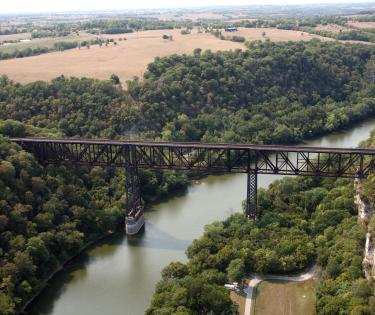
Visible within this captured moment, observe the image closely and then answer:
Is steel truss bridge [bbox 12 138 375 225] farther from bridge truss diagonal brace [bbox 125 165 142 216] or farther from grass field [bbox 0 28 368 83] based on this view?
grass field [bbox 0 28 368 83]

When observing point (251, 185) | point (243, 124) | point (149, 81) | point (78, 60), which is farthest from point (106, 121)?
point (78, 60)

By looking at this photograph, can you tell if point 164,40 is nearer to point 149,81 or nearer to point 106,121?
point 149,81

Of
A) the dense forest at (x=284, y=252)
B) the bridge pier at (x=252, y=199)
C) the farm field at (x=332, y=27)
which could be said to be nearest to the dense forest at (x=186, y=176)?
the dense forest at (x=284, y=252)

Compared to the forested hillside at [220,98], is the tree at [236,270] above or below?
below

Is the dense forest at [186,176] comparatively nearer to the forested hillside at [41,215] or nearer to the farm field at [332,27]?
the forested hillside at [41,215]

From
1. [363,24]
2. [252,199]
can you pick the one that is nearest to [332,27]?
[363,24]

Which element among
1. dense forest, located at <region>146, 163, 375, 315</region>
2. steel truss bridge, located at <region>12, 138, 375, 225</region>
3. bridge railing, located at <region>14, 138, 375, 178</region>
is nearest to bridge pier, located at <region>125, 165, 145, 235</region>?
steel truss bridge, located at <region>12, 138, 375, 225</region>

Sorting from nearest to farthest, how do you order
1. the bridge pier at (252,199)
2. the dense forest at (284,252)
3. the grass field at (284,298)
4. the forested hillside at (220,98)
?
the dense forest at (284,252) → the grass field at (284,298) → the bridge pier at (252,199) → the forested hillside at (220,98)
